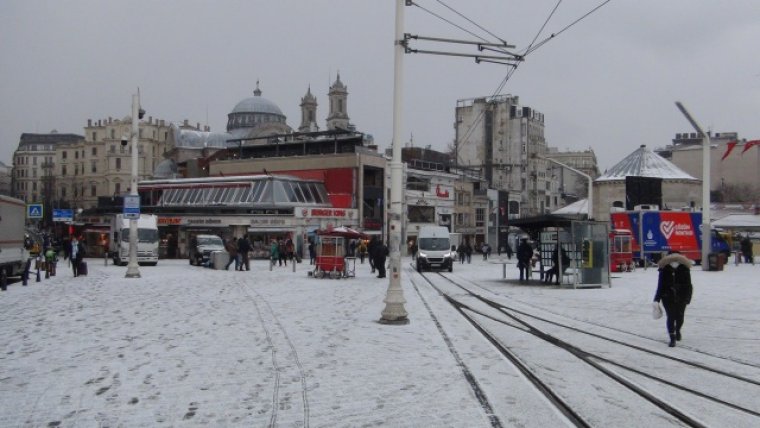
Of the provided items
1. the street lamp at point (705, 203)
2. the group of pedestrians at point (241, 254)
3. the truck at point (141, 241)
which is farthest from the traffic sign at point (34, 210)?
the street lamp at point (705, 203)

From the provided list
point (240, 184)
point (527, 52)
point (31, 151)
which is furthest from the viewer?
point (31, 151)

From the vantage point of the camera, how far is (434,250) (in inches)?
1582

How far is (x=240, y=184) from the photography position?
64938 millimetres

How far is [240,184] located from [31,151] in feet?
335

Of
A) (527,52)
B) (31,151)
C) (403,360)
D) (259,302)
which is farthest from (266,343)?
(31,151)

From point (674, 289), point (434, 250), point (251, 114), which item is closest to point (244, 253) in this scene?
point (434, 250)

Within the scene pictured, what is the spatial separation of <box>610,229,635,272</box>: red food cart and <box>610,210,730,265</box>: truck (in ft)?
13.9

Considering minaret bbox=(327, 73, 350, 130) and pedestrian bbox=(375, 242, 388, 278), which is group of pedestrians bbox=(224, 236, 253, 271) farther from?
minaret bbox=(327, 73, 350, 130)

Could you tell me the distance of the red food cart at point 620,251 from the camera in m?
37.1

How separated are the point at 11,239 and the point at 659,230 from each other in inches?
1329

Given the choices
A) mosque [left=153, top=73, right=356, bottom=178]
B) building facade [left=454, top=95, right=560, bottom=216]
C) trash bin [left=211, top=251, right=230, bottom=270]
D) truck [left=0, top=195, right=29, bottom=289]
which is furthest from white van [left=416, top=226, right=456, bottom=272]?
building facade [left=454, top=95, right=560, bottom=216]

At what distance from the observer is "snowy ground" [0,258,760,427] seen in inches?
291

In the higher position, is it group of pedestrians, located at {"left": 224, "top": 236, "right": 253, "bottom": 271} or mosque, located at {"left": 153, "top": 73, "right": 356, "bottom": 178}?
mosque, located at {"left": 153, "top": 73, "right": 356, "bottom": 178}

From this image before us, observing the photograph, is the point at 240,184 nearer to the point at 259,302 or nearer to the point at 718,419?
the point at 259,302
